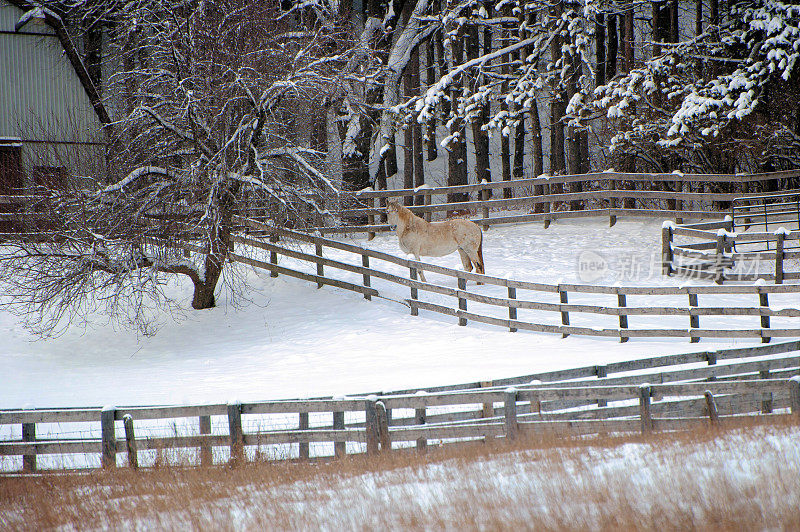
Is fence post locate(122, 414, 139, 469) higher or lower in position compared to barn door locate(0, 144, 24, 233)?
lower

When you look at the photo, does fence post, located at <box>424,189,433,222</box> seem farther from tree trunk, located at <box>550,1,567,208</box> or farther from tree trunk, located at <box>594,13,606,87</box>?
tree trunk, located at <box>594,13,606,87</box>

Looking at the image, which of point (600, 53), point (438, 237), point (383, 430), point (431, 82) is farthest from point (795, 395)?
point (431, 82)

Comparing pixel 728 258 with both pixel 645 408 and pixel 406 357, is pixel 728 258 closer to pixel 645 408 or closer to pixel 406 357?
pixel 406 357

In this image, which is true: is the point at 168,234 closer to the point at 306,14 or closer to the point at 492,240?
the point at 492,240

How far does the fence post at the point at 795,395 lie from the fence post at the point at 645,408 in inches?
47.5

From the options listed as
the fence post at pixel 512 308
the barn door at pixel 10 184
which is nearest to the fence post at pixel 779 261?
the fence post at pixel 512 308

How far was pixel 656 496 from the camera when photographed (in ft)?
18.4

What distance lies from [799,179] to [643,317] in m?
13.3

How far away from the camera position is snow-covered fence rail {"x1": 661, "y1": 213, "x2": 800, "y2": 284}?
16094 mm

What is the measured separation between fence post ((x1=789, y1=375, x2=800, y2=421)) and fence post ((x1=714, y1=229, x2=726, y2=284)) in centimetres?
958

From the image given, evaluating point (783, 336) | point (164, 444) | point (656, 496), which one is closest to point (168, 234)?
point (164, 444)

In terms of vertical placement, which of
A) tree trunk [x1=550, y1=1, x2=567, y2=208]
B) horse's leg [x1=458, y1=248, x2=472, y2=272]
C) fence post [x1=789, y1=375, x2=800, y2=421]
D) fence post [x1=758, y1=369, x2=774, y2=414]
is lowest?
fence post [x1=758, y1=369, x2=774, y2=414]

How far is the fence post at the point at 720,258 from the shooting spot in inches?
645

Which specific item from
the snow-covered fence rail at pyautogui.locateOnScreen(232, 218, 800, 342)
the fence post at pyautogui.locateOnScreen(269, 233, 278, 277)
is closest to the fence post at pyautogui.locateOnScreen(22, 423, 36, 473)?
the snow-covered fence rail at pyautogui.locateOnScreen(232, 218, 800, 342)
